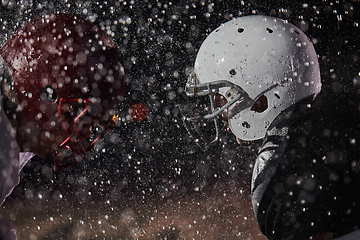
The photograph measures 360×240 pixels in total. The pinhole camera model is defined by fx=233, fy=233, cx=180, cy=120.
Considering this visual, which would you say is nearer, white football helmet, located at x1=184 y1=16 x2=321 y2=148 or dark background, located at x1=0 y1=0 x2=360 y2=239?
white football helmet, located at x1=184 y1=16 x2=321 y2=148

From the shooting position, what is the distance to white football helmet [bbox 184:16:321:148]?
2.87 feet

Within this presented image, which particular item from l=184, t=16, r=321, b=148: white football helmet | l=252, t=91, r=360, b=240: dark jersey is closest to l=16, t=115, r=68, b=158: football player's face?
l=184, t=16, r=321, b=148: white football helmet

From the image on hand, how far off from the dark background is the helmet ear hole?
0.31m

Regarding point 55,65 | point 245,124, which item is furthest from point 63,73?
point 245,124

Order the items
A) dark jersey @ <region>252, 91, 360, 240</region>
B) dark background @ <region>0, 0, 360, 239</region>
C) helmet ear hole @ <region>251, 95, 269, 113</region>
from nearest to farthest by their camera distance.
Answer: dark jersey @ <region>252, 91, 360, 240</region> → helmet ear hole @ <region>251, 95, 269, 113</region> → dark background @ <region>0, 0, 360, 239</region>

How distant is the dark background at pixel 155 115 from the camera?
1231 mm

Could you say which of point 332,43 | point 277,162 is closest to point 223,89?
point 277,162

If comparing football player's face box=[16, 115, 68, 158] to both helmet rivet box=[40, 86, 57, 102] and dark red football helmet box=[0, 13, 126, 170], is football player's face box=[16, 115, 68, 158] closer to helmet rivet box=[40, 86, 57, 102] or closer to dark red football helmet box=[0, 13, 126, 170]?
dark red football helmet box=[0, 13, 126, 170]

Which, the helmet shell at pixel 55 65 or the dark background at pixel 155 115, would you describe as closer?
the helmet shell at pixel 55 65

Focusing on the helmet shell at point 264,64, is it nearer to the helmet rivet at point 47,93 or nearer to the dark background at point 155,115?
the dark background at point 155,115

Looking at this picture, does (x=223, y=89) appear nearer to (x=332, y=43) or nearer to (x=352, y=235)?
(x=332, y=43)

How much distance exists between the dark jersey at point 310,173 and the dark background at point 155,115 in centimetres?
35

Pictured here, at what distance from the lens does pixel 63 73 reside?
0.88 metres

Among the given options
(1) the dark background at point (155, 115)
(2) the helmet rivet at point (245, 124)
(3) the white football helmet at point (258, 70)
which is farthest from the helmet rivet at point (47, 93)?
(2) the helmet rivet at point (245, 124)
